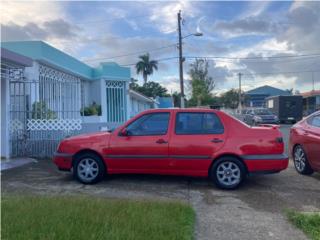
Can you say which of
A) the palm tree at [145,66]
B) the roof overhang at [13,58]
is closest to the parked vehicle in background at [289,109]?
the roof overhang at [13,58]

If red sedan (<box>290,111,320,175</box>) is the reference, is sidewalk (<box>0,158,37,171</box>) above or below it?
below

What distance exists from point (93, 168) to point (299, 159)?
4775mm

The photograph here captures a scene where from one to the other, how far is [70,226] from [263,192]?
3952 mm

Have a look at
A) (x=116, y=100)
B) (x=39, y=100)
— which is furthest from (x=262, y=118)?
(x=39, y=100)

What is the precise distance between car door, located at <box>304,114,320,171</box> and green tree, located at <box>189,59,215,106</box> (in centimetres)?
3786

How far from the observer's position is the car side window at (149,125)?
7.72 meters

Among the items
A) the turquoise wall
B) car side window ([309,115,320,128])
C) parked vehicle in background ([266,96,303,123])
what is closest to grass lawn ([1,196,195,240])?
car side window ([309,115,320,128])

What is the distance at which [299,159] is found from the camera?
29.9 ft

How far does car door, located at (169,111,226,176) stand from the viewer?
745cm

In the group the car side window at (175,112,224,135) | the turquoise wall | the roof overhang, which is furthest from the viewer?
the turquoise wall

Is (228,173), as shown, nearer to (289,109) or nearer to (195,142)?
(195,142)

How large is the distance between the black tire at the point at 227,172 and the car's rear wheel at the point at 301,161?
219 centimetres

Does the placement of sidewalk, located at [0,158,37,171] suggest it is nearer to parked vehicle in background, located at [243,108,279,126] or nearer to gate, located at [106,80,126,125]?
gate, located at [106,80,126,125]

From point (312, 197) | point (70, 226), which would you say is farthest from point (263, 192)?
point (70, 226)
